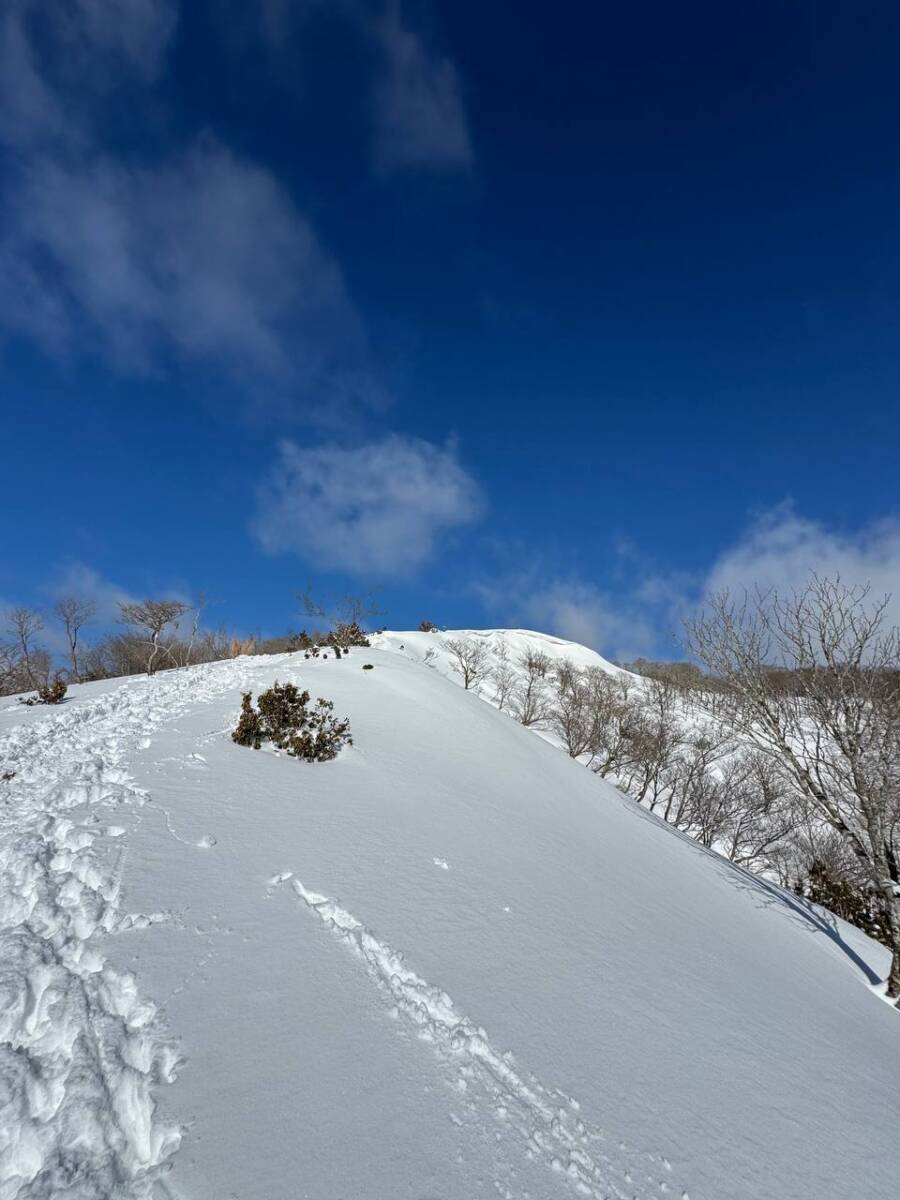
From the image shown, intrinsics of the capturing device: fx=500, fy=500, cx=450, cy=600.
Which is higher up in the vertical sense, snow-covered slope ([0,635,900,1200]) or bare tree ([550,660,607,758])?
bare tree ([550,660,607,758])

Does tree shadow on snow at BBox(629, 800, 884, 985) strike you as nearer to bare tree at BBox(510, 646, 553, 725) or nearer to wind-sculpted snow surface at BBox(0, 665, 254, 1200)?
wind-sculpted snow surface at BBox(0, 665, 254, 1200)

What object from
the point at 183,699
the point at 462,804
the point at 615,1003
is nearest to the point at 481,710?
the point at 462,804

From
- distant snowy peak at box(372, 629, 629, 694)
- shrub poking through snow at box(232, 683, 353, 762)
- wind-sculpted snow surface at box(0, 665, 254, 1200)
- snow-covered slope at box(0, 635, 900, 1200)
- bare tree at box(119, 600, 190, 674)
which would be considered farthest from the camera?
distant snowy peak at box(372, 629, 629, 694)

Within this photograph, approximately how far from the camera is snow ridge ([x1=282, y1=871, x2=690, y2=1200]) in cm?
185

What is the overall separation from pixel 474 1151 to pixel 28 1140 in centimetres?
141

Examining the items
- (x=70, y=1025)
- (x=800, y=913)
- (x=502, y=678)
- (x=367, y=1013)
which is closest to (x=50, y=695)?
(x=70, y=1025)

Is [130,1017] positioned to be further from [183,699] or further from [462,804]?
[183,699]

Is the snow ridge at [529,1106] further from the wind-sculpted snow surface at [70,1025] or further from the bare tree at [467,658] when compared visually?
the bare tree at [467,658]

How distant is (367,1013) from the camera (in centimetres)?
233

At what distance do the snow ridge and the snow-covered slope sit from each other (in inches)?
0.4

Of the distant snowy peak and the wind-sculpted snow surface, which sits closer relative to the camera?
the wind-sculpted snow surface

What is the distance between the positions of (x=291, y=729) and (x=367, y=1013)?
14.1 ft

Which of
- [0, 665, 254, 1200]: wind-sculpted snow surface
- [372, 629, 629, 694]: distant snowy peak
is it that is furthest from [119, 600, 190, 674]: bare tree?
[0, 665, 254, 1200]: wind-sculpted snow surface

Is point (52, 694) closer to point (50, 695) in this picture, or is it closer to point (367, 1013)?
point (50, 695)
